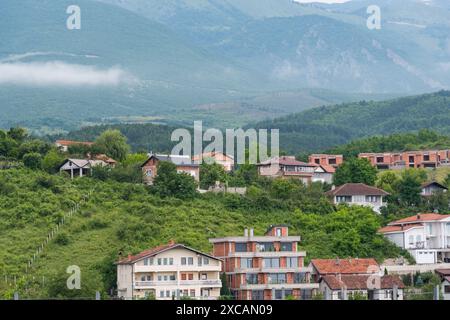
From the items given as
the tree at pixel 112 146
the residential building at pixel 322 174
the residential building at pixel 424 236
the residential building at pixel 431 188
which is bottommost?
the residential building at pixel 424 236

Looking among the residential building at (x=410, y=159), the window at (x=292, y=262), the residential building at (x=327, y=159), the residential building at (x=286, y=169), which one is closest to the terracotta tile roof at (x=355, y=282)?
the window at (x=292, y=262)

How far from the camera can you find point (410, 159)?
74.0 metres

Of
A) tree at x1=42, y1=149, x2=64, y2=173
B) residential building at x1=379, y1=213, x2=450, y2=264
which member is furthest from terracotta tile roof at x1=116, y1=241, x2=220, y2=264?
tree at x1=42, y1=149, x2=64, y2=173

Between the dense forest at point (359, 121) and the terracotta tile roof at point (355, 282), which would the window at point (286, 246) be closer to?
the terracotta tile roof at point (355, 282)

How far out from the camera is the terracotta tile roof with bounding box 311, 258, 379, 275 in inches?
1679

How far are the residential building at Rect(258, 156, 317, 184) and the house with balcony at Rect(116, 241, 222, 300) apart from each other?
22244 millimetres

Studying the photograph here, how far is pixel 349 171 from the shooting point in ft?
203

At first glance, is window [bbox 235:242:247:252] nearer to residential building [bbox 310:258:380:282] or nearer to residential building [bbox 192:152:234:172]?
residential building [bbox 310:258:380:282]

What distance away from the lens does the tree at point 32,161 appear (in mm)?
55206

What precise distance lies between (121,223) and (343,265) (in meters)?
9.27

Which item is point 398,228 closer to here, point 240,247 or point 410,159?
point 240,247

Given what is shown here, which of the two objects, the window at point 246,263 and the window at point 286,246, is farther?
the window at point 286,246

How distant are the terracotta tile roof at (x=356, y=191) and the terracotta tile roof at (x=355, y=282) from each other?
567 inches

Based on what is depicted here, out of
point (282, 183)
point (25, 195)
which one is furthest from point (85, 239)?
point (282, 183)
